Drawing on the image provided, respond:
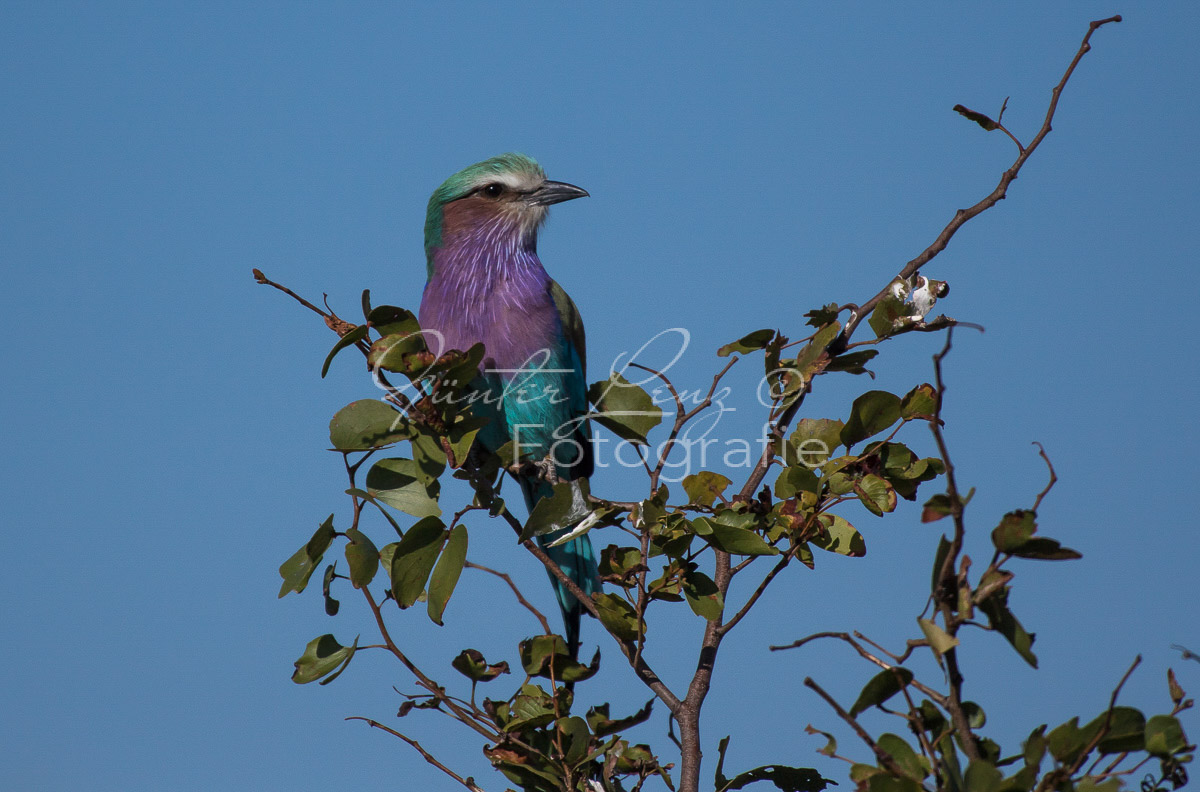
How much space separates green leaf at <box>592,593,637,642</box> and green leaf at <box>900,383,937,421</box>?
0.77 m

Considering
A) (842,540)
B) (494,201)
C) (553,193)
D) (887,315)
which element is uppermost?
(553,193)

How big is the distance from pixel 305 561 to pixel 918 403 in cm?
143

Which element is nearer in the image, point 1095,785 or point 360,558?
point 1095,785

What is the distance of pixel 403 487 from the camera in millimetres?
2373

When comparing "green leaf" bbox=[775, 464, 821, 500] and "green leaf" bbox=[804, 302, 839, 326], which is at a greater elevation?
"green leaf" bbox=[804, 302, 839, 326]

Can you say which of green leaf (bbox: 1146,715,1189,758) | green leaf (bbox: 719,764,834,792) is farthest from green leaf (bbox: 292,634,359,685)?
green leaf (bbox: 1146,715,1189,758)

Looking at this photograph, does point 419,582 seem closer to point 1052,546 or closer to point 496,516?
point 496,516

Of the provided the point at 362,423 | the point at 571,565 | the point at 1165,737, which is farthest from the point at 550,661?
the point at 571,565

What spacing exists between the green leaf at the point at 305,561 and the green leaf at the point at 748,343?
1035 millimetres

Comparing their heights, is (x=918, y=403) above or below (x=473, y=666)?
above

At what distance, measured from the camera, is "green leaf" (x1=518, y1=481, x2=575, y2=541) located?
235 cm

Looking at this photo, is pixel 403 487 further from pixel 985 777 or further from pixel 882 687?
pixel 985 777

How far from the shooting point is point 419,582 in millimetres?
2311

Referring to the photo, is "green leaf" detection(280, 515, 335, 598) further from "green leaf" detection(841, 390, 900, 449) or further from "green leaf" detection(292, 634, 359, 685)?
"green leaf" detection(841, 390, 900, 449)
